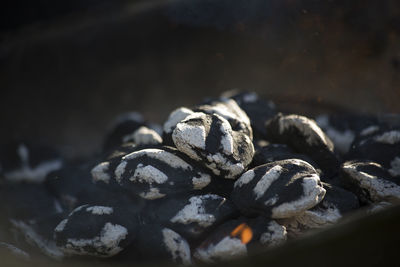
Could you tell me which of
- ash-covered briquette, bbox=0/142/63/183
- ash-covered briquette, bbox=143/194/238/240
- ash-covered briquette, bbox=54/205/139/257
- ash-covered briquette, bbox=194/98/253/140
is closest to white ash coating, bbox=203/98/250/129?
ash-covered briquette, bbox=194/98/253/140

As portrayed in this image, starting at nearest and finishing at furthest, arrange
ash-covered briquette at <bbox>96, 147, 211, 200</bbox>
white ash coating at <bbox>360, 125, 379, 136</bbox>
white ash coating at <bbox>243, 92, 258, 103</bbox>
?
ash-covered briquette at <bbox>96, 147, 211, 200</bbox>, white ash coating at <bbox>360, 125, 379, 136</bbox>, white ash coating at <bbox>243, 92, 258, 103</bbox>

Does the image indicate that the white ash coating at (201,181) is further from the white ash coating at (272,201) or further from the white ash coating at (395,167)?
the white ash coating at (395,167)

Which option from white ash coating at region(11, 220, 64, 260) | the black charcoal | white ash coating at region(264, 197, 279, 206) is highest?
white ash coating at region(264, 197, 279, 206)

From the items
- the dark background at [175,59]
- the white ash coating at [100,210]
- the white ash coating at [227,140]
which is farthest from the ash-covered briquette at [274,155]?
the dark background at [175,59]

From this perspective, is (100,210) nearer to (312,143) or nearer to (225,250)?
(225,250)

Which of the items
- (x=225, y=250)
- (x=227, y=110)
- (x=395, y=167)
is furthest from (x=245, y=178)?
(x=395, y=167)

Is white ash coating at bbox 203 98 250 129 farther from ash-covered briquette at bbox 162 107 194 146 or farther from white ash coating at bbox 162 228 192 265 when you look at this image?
white ash coating at bbox 162 228 192 265

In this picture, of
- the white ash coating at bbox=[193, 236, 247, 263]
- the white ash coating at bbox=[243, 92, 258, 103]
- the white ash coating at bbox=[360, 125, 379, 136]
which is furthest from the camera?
the white ash coating at bbox=[243, 92, 258, 103]

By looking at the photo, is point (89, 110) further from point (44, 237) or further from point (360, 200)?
point (360, 200)
